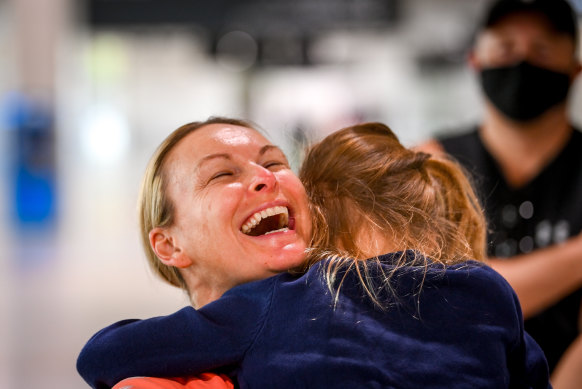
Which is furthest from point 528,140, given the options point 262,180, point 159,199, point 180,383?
point 180,383

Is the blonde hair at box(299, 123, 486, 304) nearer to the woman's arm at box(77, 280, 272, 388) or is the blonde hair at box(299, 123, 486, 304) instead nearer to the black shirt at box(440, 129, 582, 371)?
the woman's arm at box(77, 280, 272, 388)

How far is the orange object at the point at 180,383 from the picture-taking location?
107cm

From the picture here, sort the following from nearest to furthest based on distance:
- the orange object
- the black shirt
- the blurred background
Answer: the orange object
the black shirt
the blurred background

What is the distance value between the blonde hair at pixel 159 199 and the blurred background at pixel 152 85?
5.18m

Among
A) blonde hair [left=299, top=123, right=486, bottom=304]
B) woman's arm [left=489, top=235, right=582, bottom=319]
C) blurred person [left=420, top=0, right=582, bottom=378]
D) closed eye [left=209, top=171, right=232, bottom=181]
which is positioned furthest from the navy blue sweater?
blurred person [left=420, top=0, right=582, bottom=378]

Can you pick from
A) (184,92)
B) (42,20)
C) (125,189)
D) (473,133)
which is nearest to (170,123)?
(184,92)

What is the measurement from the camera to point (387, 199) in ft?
4.52

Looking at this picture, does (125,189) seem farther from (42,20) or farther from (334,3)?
(334,3)

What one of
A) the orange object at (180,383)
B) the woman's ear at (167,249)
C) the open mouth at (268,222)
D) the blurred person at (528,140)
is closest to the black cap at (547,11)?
the blurred person at (528,140)

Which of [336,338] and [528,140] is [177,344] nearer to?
[336,338]

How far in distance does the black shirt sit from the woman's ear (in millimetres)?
1137

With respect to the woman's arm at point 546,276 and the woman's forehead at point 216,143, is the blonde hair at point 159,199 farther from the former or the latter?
the woman's arm at point 546,276

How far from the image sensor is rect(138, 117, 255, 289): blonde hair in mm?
1331

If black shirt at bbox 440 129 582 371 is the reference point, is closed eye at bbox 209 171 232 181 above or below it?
above
